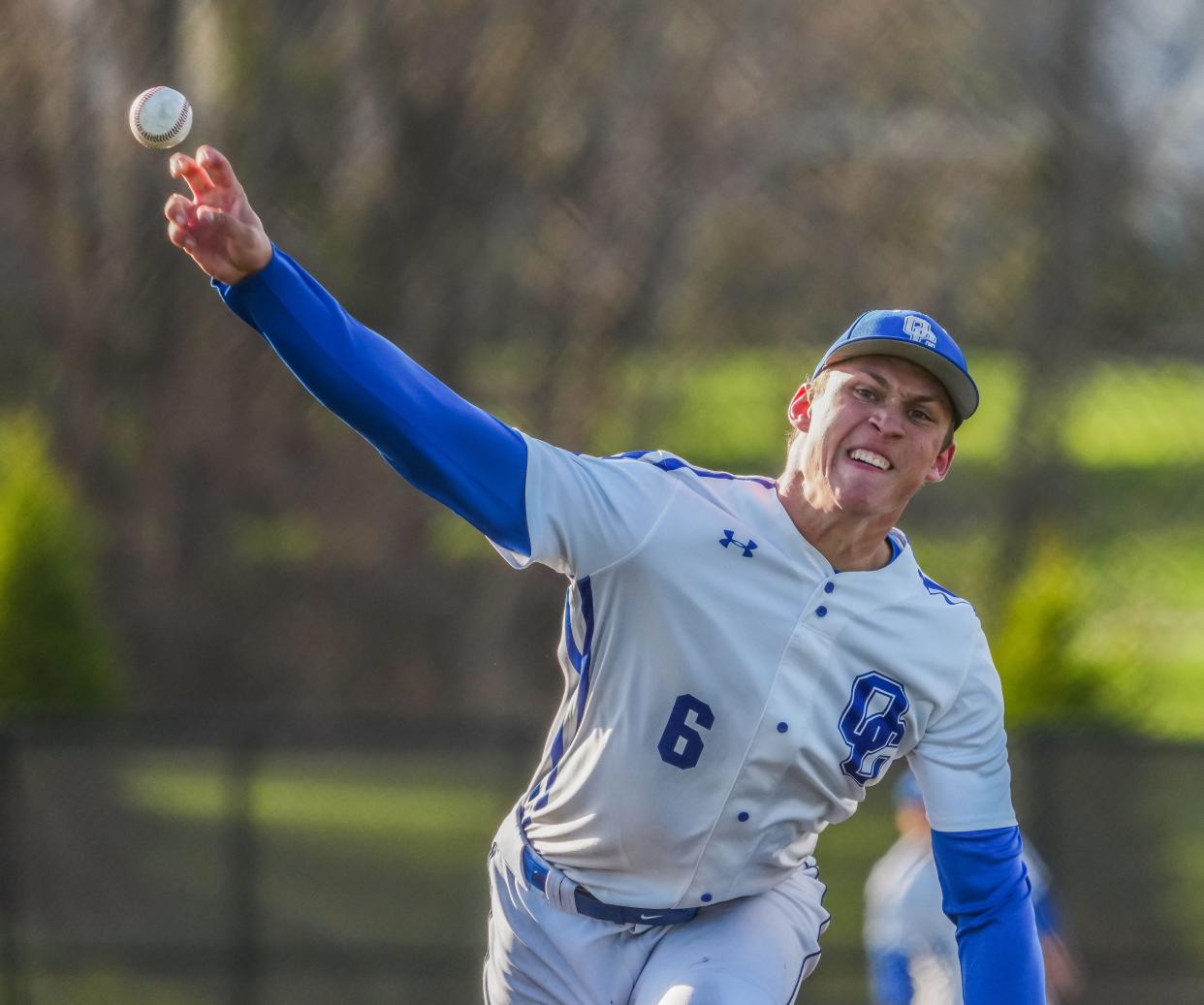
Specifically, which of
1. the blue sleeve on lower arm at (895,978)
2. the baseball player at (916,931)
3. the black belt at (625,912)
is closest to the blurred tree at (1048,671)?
the baseball player at (916,931)

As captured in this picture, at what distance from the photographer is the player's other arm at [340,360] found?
2.73 meters

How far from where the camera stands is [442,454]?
2834mm

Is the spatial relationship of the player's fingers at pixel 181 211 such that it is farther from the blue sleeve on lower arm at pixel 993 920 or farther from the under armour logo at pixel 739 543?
the blue sleeve on lower arm at pixel 993 920

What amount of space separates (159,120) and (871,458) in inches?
54.2

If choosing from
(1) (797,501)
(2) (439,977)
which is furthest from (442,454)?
(2) (439,977)

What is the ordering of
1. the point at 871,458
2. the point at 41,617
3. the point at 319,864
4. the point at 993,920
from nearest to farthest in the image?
1. the point at 871,458
2. the point at 993,920
3. the point at 319,864
4. the point at 41,617

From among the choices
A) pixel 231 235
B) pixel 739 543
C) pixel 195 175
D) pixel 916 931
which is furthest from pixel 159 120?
pixel 916 931

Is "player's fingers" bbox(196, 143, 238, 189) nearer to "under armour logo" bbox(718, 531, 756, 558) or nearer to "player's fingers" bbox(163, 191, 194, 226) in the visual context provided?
Answer: "player's fingers" bbox(163, 191, 194, 226)

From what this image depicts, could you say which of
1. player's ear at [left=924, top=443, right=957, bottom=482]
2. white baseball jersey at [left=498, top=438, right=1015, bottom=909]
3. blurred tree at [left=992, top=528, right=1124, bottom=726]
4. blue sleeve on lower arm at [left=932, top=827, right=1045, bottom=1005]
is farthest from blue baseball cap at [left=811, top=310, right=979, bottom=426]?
blurred tree at [left=992, top=528, right=1124, bottom=726]

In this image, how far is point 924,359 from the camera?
10.3 ft

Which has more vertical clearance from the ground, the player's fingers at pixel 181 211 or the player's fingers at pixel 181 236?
the player's fingers at pixel 181 211

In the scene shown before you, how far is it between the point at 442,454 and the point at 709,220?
10.9m

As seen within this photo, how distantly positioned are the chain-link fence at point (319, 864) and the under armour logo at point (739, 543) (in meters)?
5.76

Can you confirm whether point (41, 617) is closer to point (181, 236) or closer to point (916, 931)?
point (916, 931)
